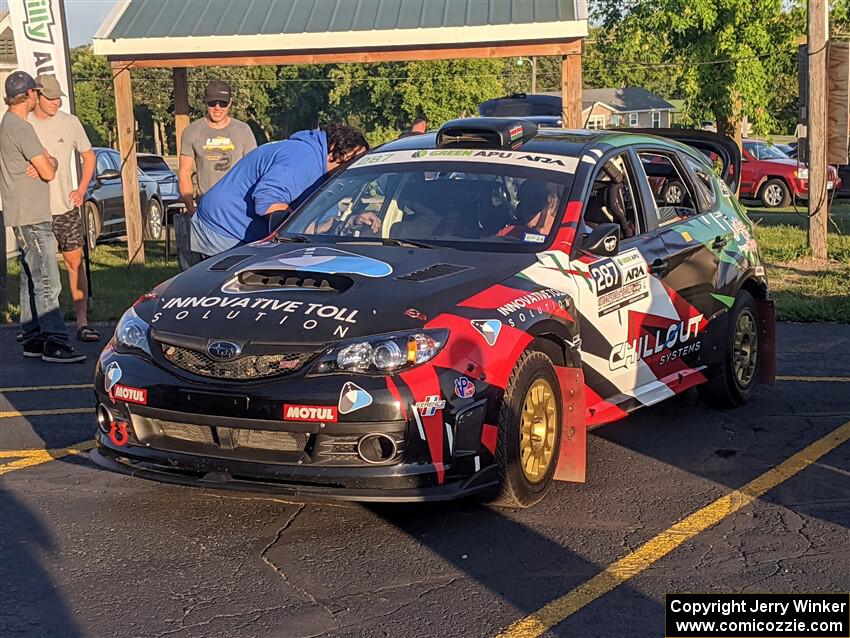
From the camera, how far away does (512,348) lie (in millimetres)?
4844

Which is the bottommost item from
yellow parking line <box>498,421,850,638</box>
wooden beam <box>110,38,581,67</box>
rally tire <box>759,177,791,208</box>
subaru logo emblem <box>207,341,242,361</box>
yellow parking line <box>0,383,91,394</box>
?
rally tire <box>759,177,791,208</box>

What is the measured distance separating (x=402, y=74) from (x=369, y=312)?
57148 millimetres

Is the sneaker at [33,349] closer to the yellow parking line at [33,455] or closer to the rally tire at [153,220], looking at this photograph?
the yellow parking line at [33,455]

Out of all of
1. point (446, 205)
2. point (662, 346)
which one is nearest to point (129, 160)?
point (446, 205)

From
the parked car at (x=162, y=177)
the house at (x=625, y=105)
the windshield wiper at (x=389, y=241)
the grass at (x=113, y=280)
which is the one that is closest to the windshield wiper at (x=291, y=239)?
the windshield wiper at (x=389, y=241)

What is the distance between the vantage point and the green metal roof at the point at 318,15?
45.2ft

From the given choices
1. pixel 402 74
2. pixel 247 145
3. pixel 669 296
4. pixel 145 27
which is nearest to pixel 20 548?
pixel 669 296

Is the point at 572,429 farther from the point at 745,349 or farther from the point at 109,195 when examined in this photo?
the point at 109,195

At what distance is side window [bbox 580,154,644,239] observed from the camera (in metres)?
6.07

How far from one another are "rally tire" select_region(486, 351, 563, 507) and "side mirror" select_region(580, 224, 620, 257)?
27.8 inches

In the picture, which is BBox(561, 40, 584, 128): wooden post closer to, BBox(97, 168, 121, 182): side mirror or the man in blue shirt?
BBox(97, 168, 121, 182): side mirror

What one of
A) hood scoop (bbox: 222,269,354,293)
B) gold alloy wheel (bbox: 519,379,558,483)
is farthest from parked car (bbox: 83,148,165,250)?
gold alloy wheel (bbox: 519,379,558,483)

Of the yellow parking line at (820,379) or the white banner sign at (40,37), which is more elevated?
the white banner sign at (40,37)

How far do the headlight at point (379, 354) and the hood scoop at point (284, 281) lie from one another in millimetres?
434
